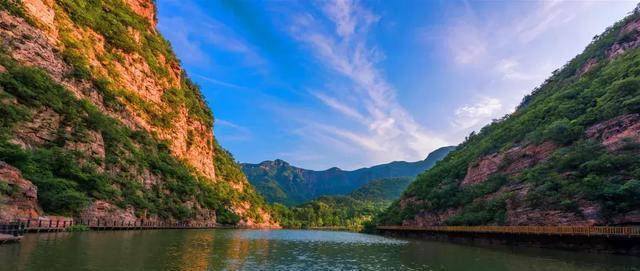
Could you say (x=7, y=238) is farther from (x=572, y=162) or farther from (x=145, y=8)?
(x=145, y=8)

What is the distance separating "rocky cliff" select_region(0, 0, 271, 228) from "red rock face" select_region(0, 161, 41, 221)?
74.9 inches

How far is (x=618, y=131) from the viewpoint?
61031 millimetres

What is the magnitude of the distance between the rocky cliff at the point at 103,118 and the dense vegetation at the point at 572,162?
221ft

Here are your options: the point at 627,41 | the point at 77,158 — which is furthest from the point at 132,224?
the point at 627,41

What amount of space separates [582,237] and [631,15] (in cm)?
10367

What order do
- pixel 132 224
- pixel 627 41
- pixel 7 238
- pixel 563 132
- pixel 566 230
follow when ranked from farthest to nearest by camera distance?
pixel 627 41
pixel 132 224
pixel 563 132
pixel 566 230
pixel 7 238

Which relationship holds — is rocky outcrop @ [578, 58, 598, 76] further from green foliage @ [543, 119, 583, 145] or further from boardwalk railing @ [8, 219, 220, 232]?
boardwalk railing @ [8, 219, 220, 232]

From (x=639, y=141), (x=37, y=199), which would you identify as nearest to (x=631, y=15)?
(x=639, y=141)

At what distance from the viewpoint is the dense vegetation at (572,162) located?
52.8m

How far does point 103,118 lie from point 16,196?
38.8m

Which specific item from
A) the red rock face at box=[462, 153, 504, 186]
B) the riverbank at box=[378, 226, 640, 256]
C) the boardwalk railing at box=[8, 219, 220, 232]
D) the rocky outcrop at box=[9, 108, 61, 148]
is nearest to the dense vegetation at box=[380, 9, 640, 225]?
the red rock face at box=[462, 153, 504, 186]

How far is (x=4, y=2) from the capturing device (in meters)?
66.6

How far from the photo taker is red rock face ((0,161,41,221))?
1662 inches

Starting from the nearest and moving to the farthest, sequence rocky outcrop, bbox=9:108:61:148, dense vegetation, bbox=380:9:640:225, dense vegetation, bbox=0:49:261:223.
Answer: dense vegetation, bbox=380:9:640:225, dense vegetation, bbox=0:49:261:223, rocky outcrop, bbox=9:108:61:148
